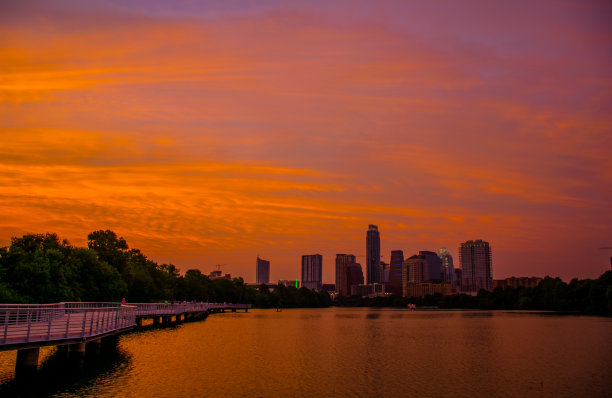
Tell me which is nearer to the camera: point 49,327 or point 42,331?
point 49,327

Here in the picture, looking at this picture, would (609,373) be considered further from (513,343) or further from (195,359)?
(195,359)

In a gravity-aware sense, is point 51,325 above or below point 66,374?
above

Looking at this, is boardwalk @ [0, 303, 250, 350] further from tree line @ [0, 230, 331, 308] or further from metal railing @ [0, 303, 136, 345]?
tree line @ [0, 230, 331, 308]

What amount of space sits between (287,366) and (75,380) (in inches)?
796

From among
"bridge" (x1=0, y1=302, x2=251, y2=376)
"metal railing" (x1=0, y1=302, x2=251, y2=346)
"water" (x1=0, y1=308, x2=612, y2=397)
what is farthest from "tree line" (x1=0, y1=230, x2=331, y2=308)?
"bridge" (x1=0, y1=302, x2=251, y2=376)

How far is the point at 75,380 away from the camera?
43688 mm

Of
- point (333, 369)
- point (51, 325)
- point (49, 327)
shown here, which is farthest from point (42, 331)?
point (333, 369)

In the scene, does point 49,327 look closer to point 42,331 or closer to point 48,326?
point 48,326

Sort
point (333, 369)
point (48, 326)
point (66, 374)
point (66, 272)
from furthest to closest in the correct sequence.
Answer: point (66, 272), point (333, 369), point (66, 374), point (48, 326)

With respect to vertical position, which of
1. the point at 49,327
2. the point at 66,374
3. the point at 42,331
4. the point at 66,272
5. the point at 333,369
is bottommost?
the point at 333,369

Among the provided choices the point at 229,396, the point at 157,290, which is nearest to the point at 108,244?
the point at 157,290

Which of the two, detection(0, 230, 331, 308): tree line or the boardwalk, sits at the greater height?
detection(0, 230, 331, 308): tree line

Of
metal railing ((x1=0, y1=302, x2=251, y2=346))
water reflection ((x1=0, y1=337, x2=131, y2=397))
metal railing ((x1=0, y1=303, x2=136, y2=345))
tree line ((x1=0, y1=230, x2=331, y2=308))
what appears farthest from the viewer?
tree line ((x1=0, y1=230, x2=331, y2=308))

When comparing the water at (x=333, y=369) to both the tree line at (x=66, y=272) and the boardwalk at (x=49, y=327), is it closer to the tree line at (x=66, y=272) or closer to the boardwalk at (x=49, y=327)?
the boardwalk at (x=49, y=327)
